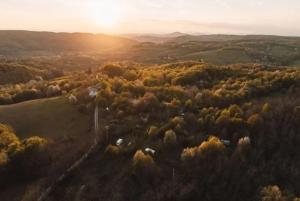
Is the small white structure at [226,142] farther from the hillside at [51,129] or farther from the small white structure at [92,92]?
the small white structure at [92,92]

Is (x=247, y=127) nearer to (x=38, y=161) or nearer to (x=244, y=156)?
(x=244, y=156)

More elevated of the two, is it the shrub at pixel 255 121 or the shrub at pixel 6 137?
the shrub at pixel 255 121

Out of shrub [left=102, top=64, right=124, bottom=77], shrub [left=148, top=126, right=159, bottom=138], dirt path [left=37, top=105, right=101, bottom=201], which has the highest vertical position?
shrub [left=148, top=126, right=159, bottom=138]

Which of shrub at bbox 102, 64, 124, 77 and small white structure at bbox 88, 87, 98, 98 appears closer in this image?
small white structure at bbox 88, 87, 98, 98

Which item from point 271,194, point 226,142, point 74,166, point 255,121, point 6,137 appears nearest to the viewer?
point 271,194

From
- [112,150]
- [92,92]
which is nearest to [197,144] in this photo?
[112,150]

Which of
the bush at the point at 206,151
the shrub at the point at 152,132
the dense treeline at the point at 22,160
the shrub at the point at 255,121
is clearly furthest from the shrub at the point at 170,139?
the dense treeline at the point at 22,160

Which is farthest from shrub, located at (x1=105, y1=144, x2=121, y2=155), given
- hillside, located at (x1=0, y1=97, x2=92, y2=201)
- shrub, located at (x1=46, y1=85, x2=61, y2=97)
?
shrub, located at (x1=46, y1=85, x2=61, y2=97)

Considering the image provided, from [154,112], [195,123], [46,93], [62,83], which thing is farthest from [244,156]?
[62,83]

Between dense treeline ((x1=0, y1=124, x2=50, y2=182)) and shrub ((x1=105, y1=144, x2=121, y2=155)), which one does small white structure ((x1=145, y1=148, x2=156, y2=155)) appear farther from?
dense treeline ((x1=0, y1=124, x2=50, y2=182))

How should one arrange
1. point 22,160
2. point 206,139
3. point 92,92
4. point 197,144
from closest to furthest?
point 22,160 < point 197,144 < point 206,139 < point 92,92

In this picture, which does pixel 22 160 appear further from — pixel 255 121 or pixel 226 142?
pixel 255 121
